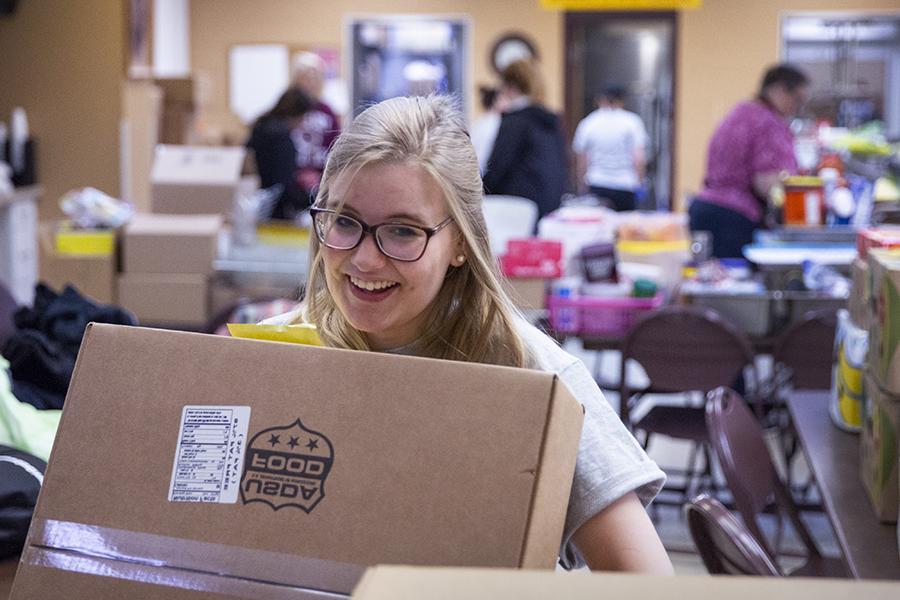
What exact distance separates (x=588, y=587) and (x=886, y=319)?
159 cm

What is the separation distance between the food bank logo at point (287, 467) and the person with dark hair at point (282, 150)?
18.0 ft

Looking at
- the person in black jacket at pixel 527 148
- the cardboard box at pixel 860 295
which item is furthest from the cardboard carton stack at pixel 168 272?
the cardboard box at pixel 860 295

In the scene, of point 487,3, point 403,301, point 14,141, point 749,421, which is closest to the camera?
point 403,301

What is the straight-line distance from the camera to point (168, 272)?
505 centimetres

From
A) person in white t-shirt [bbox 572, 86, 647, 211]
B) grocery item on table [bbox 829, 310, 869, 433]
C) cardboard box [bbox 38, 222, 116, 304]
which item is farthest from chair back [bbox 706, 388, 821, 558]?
person in white t-shirt [bbox 572, 86, 647, 211]

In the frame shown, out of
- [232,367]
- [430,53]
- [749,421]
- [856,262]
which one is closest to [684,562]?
[749,421]

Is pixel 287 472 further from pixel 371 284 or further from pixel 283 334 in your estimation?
pixel 371 284

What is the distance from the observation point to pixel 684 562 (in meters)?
3.90

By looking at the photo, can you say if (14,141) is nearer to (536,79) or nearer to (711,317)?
(536,79)

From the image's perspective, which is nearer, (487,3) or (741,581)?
(741,581)

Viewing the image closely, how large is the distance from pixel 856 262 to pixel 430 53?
29.7ft

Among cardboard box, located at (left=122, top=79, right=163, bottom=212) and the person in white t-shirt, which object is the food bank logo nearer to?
cardboard box, located at (left=122, top=79, right=163, bottom=212)

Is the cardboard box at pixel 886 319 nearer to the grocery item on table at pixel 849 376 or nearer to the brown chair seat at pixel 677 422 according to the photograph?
the grocery item on table at pixel 849 376

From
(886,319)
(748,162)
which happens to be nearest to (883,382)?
(886,319)
